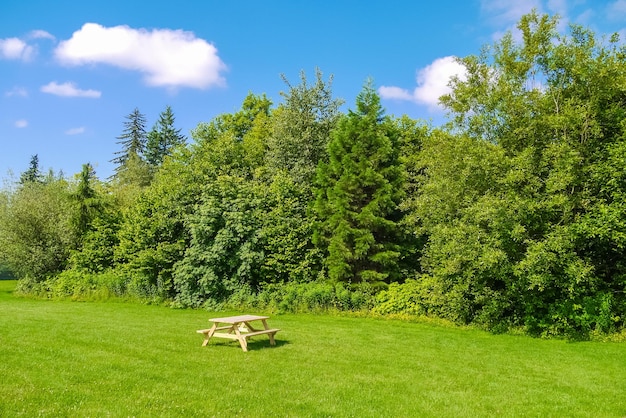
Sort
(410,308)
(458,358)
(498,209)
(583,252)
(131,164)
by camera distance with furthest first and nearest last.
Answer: (131,164) < (410,308) < (583,252) < (498,209) < (458,358)

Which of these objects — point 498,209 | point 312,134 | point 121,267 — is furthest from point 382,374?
point 121,267

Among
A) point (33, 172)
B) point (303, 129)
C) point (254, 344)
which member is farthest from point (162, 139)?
point (254, 344)

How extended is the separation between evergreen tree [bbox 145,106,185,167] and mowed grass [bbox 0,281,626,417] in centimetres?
4725

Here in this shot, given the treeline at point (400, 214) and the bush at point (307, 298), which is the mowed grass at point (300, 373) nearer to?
the treeline at point (400, 214)

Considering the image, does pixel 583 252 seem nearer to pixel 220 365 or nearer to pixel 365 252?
pixel 365 252

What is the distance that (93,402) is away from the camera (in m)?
6.54

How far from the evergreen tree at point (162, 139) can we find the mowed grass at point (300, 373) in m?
47.2

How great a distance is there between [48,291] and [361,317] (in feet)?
59.4

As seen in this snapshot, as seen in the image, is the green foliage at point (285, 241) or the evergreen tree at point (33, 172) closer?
the green foliage at point (285, 241)

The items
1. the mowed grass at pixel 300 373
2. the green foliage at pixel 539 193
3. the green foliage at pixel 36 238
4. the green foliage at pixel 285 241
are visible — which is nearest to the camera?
the mowed grass at pixel 300 373

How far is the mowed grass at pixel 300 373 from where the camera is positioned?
6812 millimetres

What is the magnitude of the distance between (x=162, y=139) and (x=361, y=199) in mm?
46138

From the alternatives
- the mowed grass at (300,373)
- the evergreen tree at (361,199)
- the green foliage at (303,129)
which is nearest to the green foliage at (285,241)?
the evergreen tree at (361,199)

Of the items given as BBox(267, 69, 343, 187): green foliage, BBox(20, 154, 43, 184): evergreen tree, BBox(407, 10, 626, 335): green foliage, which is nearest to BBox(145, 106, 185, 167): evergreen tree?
BBox(20, 154, 43, 184): evergreen tree
